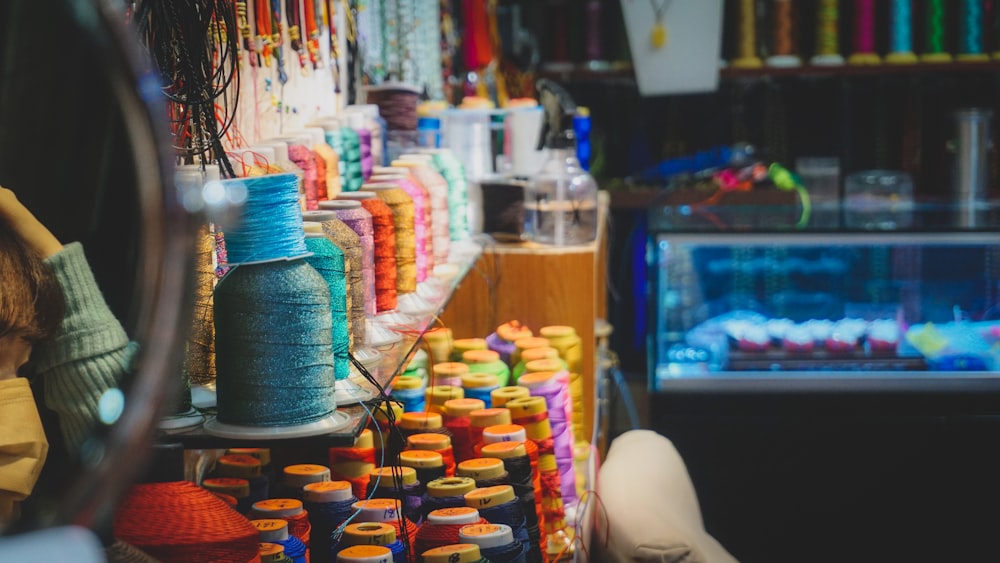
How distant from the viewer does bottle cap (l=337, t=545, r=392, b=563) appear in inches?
62.5

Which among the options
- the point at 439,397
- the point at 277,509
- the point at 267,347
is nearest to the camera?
the point at 267,347

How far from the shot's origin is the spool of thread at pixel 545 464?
2.31m

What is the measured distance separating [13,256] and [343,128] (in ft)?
5.17

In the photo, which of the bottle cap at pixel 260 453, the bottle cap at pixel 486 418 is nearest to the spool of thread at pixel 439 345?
the bottle cap at pixel 486 418

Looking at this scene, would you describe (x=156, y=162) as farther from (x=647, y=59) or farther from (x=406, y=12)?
(x=647, y=59)

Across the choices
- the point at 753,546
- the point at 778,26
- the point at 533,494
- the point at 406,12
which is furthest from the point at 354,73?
the point at 778,26

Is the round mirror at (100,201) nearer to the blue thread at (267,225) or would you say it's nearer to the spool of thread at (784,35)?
the blue thread at (267,225)

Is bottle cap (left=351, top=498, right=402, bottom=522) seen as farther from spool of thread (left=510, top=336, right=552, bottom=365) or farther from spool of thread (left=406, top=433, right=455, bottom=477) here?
spool of thread (left=510, top=336, right=552, bottom=365)

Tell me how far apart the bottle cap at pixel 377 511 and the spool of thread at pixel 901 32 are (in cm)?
449

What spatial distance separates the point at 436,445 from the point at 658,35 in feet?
11.5

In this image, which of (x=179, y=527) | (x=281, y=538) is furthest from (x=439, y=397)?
(x=179, y=527)

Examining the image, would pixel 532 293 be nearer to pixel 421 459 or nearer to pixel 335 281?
pixel 421 459

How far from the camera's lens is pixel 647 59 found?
17.3 feet

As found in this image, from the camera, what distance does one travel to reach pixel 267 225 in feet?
4.16
